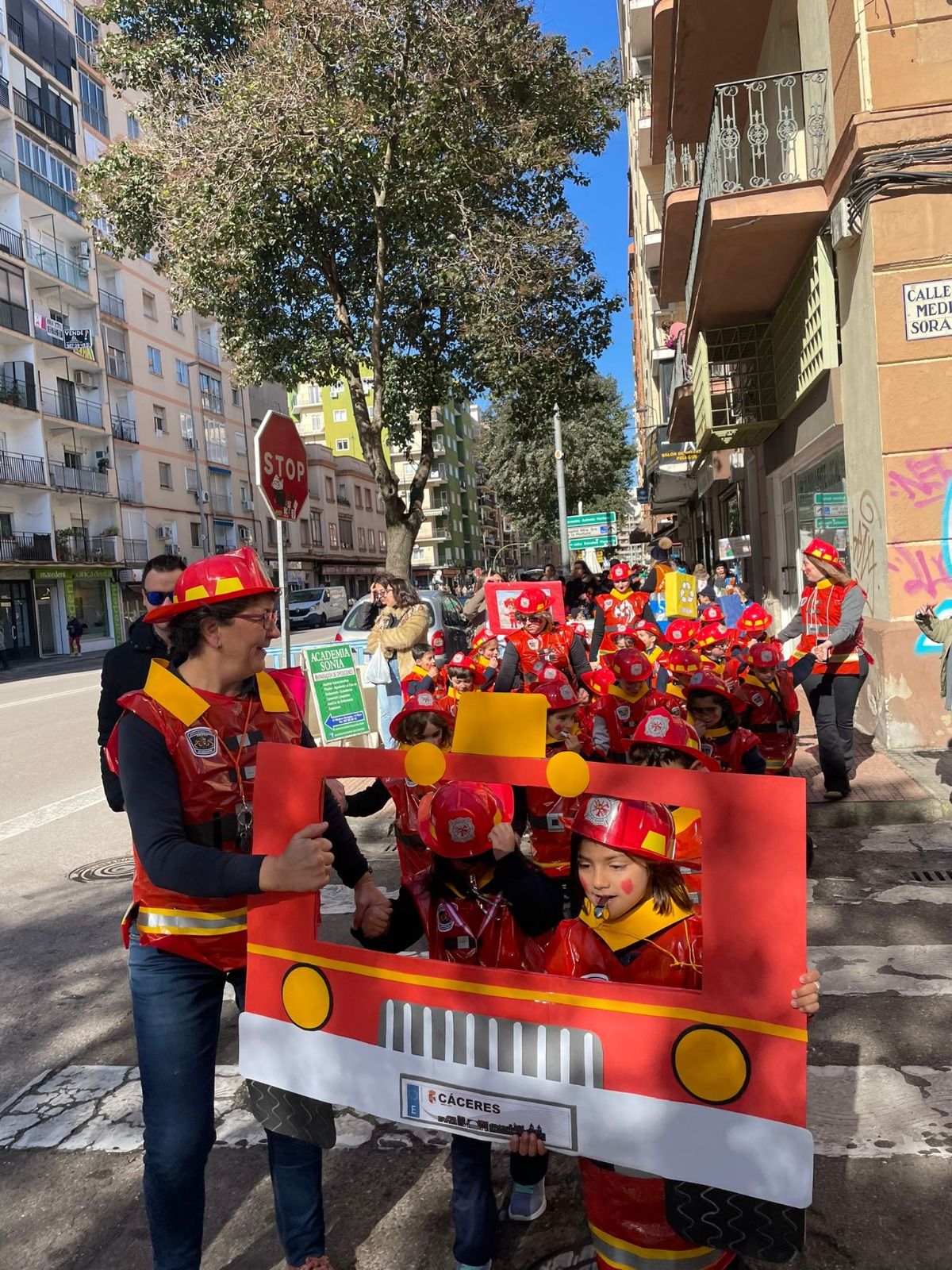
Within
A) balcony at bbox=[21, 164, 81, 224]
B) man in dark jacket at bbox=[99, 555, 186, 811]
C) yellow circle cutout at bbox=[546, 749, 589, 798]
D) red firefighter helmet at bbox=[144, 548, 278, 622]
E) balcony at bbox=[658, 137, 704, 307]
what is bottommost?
yellow circle cutout at bbox=[546, 749, 589, 798]

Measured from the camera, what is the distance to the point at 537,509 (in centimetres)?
3916

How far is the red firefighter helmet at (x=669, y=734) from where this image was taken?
11.3 ft

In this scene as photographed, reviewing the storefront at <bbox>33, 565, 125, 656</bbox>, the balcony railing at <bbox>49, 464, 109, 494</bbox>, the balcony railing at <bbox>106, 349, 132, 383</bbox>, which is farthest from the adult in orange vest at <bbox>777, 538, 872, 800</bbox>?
the balcony railing at <bbox>106, 349, 132, 383</bbox>

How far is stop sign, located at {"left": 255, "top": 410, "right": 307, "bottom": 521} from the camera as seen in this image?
6301mm

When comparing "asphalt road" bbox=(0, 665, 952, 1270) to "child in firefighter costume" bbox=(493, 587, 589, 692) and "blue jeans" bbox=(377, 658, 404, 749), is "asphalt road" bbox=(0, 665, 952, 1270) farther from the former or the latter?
"blue jeans" bbox=(377, 658, 404, 749)

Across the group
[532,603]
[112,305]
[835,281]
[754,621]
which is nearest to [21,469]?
[112,305]

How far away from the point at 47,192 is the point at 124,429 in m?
9.74

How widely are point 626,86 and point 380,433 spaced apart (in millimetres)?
6663

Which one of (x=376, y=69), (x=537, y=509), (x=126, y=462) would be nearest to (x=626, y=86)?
(x=376, y=69)

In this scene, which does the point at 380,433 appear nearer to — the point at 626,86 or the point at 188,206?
the point at 188,206

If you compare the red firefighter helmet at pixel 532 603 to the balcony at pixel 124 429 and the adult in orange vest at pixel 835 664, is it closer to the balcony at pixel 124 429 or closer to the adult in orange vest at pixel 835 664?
the adult in orange vest at pixel 835 664

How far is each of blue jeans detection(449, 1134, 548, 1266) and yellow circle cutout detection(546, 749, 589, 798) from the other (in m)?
1.07

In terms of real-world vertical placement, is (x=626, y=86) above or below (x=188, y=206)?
above

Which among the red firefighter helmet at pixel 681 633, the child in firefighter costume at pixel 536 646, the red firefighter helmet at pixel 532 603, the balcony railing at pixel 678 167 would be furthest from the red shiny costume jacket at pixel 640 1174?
the balcony railing at pixel 678 167
